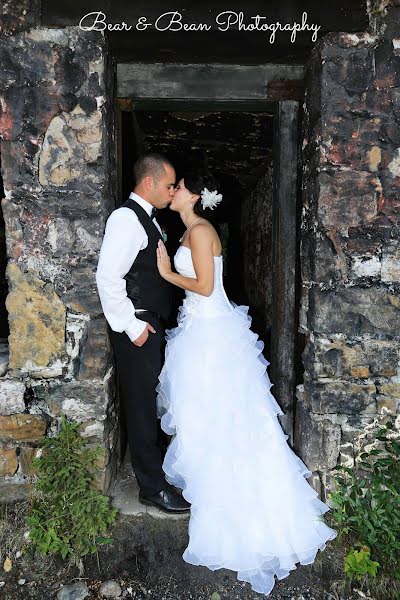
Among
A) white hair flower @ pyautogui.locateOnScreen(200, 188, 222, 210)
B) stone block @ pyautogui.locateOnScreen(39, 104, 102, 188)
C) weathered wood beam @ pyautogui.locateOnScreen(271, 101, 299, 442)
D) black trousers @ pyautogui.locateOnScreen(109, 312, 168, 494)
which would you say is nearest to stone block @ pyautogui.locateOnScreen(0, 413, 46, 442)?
black trousers @ pyautogui.locateOnScreen(109, 312, 168, 494)

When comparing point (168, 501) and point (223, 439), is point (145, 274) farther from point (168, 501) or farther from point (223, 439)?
point (168, 501)

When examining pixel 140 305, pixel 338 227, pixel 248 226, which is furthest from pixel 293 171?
pixel 248 226

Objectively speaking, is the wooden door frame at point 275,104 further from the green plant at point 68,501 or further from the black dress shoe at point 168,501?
the green plant at point 68,501

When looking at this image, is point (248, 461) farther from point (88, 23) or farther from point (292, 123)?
point (88, 23)

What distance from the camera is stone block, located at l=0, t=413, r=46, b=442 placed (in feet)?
9.72

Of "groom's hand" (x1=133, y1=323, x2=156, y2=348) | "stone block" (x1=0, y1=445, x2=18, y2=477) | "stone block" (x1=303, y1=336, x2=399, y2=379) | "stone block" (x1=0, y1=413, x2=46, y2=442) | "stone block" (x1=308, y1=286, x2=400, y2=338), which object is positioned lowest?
"stone block" (x1=0, y1=445, x2=18, y2=477)

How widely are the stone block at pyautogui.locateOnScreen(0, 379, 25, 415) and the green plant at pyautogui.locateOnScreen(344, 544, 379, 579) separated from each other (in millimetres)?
2078

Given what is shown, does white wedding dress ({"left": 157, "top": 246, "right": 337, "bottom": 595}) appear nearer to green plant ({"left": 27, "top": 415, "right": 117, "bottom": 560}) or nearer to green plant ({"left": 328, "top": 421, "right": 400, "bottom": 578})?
green plant ({"left": 328, "top": 421, "right": 400, "bottom": 578})

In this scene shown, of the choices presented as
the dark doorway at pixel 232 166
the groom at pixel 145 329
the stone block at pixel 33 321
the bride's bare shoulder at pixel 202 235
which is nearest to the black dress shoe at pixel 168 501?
the groom at pixel 145 329

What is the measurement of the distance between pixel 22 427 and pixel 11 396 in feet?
0.70


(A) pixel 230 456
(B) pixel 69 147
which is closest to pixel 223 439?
(A) pixel 230 456

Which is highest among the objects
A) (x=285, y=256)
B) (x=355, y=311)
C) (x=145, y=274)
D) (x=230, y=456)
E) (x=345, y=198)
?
(x=345, y=198)

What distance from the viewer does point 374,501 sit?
9.29ft

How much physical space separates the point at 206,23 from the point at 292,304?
1.82m
